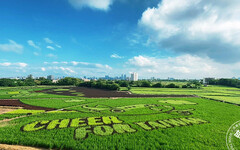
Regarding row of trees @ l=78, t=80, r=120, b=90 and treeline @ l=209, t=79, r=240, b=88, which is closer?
row of trees @ l=78, t=80, r=120, b=90

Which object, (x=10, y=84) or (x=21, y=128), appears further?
(x=10, y=84)

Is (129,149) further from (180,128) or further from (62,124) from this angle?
(62,124)

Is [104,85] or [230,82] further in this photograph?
[230,82]

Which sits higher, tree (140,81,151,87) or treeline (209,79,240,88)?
treeline (209,79,240,88)

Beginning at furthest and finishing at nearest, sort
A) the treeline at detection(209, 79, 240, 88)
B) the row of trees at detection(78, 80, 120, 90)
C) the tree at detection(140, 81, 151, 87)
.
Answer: the treeline at detection(209, 79, 240, 88) < the tree at detection(140, 81, 151, 87) < the row of trees at detection(78, 80, 120, 90)

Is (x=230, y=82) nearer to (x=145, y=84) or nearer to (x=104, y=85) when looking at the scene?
A: (x=145, y=84)

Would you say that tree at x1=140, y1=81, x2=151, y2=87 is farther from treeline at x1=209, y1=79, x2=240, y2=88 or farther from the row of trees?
treeline at x1=209, y1=79, x2=240, y2=88

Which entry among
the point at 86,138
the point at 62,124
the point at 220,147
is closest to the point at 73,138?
the point at 86,138

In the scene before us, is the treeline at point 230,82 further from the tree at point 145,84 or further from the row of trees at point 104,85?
the row of trees at point 104,85

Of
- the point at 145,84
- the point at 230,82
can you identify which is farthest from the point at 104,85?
the point at 230,82

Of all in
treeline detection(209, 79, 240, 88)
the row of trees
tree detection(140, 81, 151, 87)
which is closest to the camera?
the row of trees

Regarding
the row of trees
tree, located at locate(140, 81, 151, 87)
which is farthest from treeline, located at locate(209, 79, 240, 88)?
the row of trees
